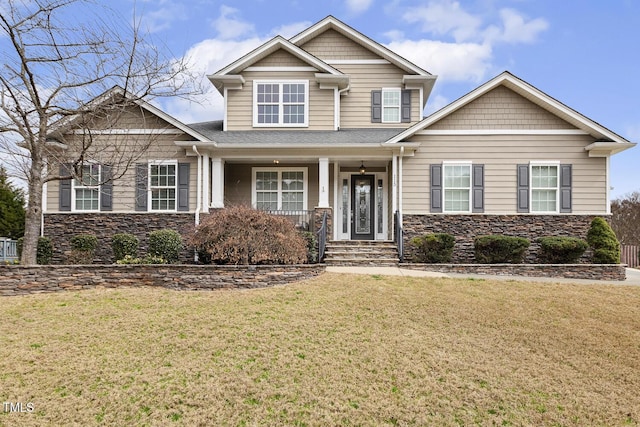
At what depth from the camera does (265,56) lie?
627 inches

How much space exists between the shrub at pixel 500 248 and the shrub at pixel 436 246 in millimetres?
873

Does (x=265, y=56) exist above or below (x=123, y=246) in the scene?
above

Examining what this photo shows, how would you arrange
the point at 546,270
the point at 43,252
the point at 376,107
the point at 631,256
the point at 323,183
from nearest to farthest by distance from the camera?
1. the point at 546,270
2. the point at 43,252
3. the point at 323,183
4. the point at 376,107
5. the point at 631,256

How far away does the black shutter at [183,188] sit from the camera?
47.4 ft

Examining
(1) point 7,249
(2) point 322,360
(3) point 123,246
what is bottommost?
(2) point 322,360

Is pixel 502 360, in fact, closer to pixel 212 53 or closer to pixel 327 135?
pixel 327 135

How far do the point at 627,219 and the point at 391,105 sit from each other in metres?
20.2

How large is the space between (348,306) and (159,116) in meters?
9.68

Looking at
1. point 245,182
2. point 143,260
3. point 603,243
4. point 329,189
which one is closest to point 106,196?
point 143,260

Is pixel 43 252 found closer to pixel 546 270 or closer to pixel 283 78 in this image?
pixel 283 78

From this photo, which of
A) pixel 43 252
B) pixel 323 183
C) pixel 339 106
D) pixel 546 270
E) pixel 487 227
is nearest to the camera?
pixel 546 270

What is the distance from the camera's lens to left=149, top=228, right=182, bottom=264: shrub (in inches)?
513

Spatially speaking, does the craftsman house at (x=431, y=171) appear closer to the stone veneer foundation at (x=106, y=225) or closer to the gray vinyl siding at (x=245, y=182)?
the stone veneer foundation at (x=106, y=225)

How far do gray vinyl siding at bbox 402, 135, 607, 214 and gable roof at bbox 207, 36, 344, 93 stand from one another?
4265mm
